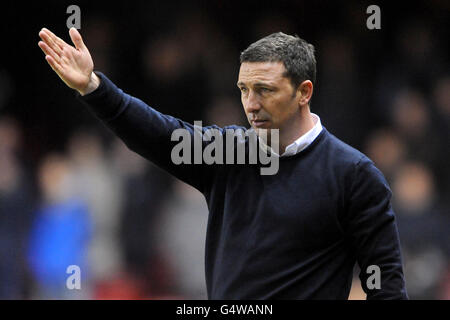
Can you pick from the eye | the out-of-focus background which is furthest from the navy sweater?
the out-of-focus background

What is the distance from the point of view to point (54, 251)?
16.3 feet

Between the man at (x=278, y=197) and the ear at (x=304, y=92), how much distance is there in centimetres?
3

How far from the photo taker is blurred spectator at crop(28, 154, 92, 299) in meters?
4.94

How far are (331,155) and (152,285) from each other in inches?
113

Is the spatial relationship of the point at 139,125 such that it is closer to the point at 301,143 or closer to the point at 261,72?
the point at 261,72

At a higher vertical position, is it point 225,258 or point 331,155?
point 331,155

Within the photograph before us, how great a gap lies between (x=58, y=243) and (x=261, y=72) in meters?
2.88

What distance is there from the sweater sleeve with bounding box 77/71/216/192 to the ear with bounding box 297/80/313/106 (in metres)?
0.40

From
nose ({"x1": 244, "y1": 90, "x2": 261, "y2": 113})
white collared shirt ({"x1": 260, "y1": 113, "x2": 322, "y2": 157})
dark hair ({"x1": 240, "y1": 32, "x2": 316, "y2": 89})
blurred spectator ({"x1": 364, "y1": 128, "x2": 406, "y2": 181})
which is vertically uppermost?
blurred spectator ({"x1": 364, "y1": 128, "x2": 406, "y2": 181})

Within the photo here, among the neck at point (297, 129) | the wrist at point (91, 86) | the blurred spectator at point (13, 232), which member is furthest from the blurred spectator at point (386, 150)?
the wrist at point (91, 86)

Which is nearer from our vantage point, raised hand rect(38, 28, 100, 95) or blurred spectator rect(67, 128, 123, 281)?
raised hand rect(38, 28, 100, 95)

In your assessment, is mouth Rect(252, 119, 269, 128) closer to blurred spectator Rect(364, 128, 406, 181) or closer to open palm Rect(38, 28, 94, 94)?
open palm Rect(38, 28, 94, 94)

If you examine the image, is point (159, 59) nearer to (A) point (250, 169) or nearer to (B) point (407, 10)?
(B) point (407, 10)
